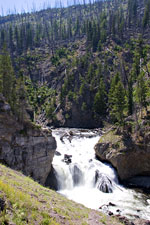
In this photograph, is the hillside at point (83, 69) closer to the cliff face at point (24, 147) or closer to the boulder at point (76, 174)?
the boulder at point (76, 174)

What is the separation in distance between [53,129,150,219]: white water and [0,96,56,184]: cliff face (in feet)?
12.9

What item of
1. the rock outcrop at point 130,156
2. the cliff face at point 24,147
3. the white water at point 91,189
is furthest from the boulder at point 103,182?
the cliff face at point 24,147

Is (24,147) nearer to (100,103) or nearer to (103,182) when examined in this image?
(103,182)

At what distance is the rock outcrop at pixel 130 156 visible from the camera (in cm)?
3316

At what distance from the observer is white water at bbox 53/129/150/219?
76.1 feet

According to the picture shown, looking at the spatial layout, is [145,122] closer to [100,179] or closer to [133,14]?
[100,179]

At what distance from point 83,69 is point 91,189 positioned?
73440 mm

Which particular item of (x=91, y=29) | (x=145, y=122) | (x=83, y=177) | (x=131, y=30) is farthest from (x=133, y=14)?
(x=83, y=177)

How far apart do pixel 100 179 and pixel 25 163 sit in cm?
1257

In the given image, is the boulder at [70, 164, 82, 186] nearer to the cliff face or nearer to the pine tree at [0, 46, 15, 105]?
the cliff face

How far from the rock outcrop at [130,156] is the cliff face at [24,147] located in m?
11.9

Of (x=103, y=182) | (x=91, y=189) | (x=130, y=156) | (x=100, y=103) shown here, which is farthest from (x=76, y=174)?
(x=100, y=103)

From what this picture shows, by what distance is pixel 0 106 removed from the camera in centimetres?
2608

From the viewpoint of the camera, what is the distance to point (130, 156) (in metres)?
34.1
